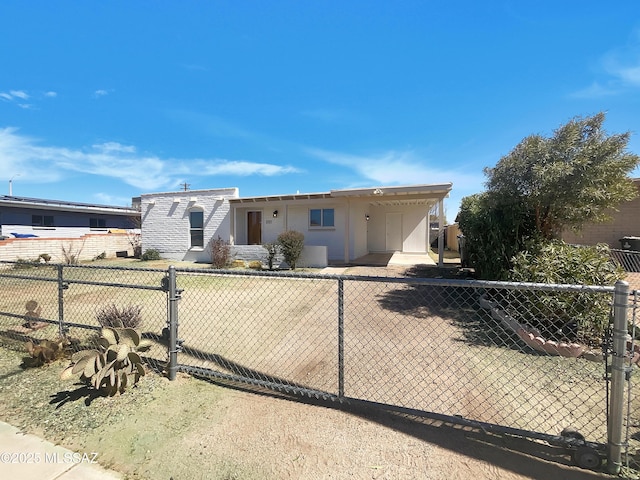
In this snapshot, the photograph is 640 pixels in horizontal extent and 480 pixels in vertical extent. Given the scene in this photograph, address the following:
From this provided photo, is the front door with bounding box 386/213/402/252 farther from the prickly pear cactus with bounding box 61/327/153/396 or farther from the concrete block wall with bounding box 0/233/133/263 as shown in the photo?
the concrete block wall with bounding box 0/233/133/263

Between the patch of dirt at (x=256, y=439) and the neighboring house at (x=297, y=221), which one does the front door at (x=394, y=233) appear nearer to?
the neighboring house at (x=297, y=221)

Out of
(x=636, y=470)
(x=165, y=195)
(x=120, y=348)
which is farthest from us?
(x=165, y=195)

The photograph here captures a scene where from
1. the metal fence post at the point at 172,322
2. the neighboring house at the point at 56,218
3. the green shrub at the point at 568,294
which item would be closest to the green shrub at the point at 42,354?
the metal fence post at the point at 172,322

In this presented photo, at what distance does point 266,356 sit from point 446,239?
25.7 meters

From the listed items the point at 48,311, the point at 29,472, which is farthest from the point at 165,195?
the point at 29,472

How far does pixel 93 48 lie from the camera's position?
8.23 m

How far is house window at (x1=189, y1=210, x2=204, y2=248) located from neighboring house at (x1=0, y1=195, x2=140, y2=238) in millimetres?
12570

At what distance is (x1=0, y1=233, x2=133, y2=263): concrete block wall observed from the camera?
47.7 ft

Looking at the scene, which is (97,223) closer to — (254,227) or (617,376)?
(254,227)

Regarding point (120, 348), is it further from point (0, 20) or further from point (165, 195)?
point (165, 195)

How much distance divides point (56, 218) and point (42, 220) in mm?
950

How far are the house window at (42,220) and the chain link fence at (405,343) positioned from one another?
20.1 metres

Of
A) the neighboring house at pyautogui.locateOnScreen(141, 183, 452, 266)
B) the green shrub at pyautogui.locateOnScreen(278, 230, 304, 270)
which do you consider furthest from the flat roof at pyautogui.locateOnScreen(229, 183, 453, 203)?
the green shrub at pyautogui.locateOnScreen(278, 230, 304, 270)

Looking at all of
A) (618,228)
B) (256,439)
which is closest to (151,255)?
(256,439)
